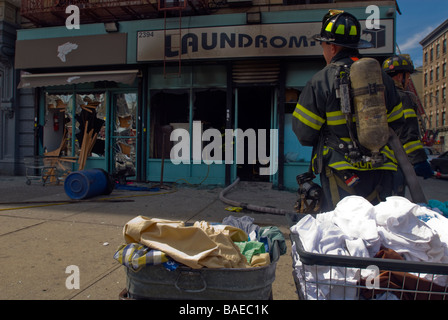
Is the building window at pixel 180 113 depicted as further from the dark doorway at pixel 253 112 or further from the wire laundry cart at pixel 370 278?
the wire laundry cart at pixel 370 278

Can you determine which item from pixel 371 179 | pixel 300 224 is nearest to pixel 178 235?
pixel 300 224

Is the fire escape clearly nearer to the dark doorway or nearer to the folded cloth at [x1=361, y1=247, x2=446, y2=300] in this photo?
the dark doorway

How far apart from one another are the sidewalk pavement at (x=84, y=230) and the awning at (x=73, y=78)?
2929 mm

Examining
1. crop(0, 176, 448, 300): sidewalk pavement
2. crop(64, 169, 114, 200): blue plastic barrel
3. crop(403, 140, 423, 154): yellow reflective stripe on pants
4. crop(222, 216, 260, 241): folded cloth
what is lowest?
crop(0, 176, 448, 300): sidewalk pavement

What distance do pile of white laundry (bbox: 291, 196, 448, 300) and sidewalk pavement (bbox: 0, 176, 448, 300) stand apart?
1.48m

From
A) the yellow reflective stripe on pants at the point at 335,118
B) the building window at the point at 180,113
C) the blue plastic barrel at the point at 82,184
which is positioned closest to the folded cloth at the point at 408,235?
the yellow reflective stripe on pants at the point at 335,118

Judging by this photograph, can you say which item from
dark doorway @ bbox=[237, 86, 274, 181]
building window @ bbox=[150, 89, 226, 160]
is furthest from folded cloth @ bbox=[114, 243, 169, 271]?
dark doorway @ bbox=[237, 86, 274, 181]

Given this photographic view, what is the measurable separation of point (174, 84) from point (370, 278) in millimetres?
8197

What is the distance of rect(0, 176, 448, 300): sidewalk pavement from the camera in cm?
268

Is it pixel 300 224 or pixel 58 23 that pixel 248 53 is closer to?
pixel 58 23

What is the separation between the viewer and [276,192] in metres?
7.64

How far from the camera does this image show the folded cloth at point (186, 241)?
1287mm

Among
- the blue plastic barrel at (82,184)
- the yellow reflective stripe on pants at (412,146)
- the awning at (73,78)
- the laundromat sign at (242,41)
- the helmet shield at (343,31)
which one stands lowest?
the blue plastic barrel at (82,184)

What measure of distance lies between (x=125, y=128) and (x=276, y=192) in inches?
188
